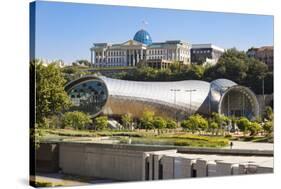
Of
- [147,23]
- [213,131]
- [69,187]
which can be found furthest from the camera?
[213,131]

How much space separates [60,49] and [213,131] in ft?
11.9

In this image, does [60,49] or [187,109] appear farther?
[187,109]

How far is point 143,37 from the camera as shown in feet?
43.7

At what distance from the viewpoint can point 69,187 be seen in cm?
1243

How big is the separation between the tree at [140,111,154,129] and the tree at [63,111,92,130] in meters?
1.12

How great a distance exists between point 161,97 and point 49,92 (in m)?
2.42

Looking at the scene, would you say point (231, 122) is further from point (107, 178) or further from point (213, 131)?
point (107, 178)

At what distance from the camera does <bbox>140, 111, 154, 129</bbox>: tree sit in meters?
13.4

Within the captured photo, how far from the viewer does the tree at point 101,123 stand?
43.0 ft

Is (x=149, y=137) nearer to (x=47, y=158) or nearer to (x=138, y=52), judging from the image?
(x=138, y=52)

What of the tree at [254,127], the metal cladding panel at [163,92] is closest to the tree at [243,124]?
the tree at [254,127]

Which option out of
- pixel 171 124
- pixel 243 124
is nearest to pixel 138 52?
pixel 171 124

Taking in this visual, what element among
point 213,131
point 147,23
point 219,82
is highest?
point 147,23

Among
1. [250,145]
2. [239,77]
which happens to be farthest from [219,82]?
[250,145]
